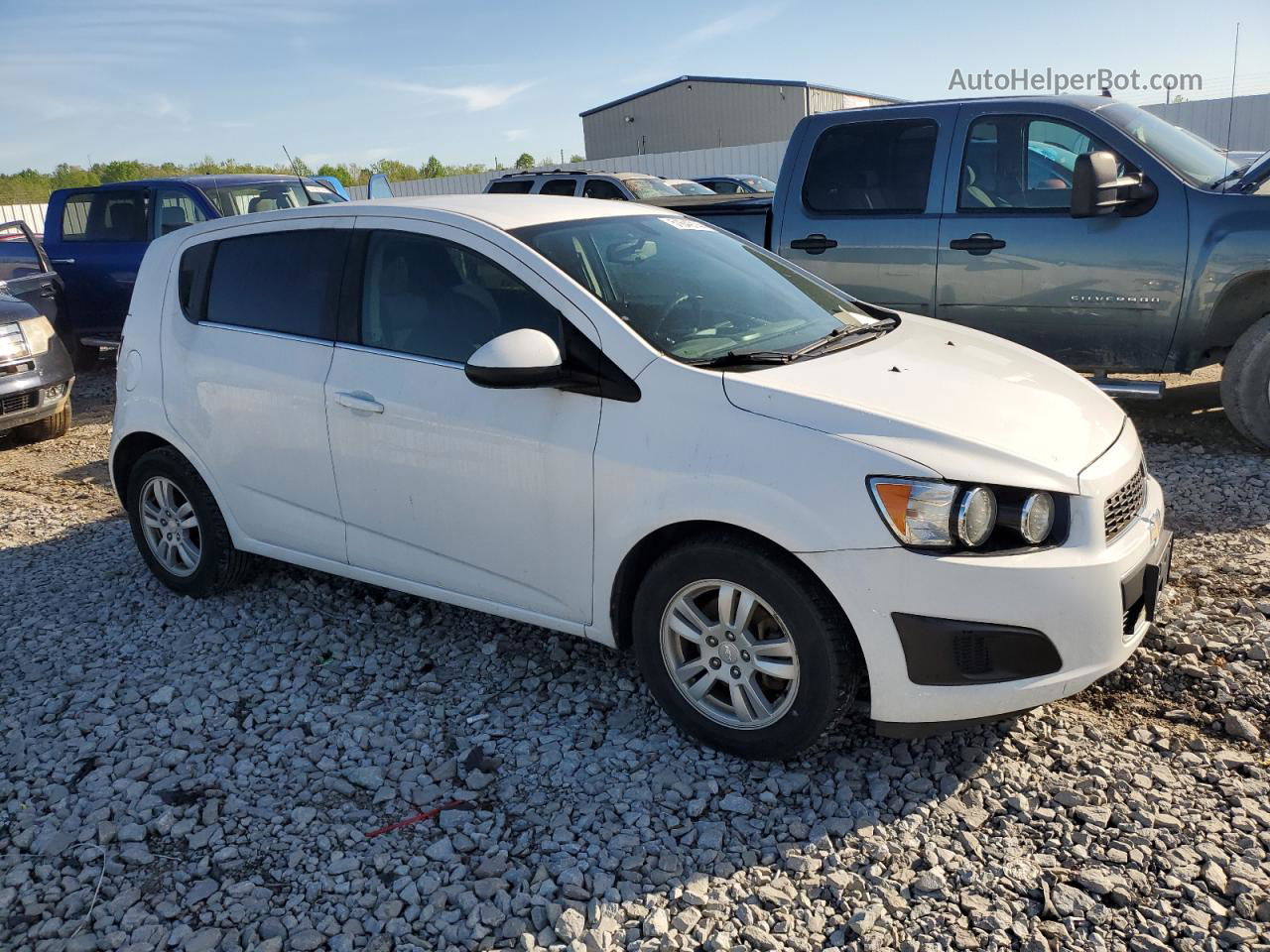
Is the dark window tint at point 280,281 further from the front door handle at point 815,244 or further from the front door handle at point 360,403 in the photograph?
the front door handle at point 815,244

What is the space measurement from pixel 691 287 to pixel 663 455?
3.06 ft

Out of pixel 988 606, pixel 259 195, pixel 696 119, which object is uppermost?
pixel 696 119

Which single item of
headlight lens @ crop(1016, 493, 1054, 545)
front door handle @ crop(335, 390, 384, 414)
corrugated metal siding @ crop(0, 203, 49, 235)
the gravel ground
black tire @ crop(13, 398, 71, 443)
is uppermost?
corrugated metal siding @ crop(0, 203, 49, 235)

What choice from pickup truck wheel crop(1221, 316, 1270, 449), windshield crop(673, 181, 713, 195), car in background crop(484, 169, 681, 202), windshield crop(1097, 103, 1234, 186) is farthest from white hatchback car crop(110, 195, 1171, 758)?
windshield crop(673, 181, 713, 195)

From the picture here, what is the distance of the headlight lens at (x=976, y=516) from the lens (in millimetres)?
2809

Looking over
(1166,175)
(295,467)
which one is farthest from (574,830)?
(1166,175)

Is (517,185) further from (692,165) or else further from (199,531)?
(692,165)

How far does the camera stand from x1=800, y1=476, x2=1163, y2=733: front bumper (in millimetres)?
2801

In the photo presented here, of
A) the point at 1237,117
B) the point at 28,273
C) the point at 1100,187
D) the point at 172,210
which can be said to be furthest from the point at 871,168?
the point at 1237,117

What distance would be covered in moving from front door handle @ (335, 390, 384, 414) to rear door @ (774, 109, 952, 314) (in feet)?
11.9

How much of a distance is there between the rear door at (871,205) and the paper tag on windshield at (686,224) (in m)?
2.31

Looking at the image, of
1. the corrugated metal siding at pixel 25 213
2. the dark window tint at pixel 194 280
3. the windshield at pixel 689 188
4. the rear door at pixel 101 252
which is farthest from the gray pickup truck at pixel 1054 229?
the corrugated metal siding at pixel 25 213

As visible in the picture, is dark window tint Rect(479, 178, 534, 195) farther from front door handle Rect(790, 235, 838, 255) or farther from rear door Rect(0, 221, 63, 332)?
front door handle Rect(790, 235, 838, 255)

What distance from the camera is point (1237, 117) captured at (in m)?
20.8
